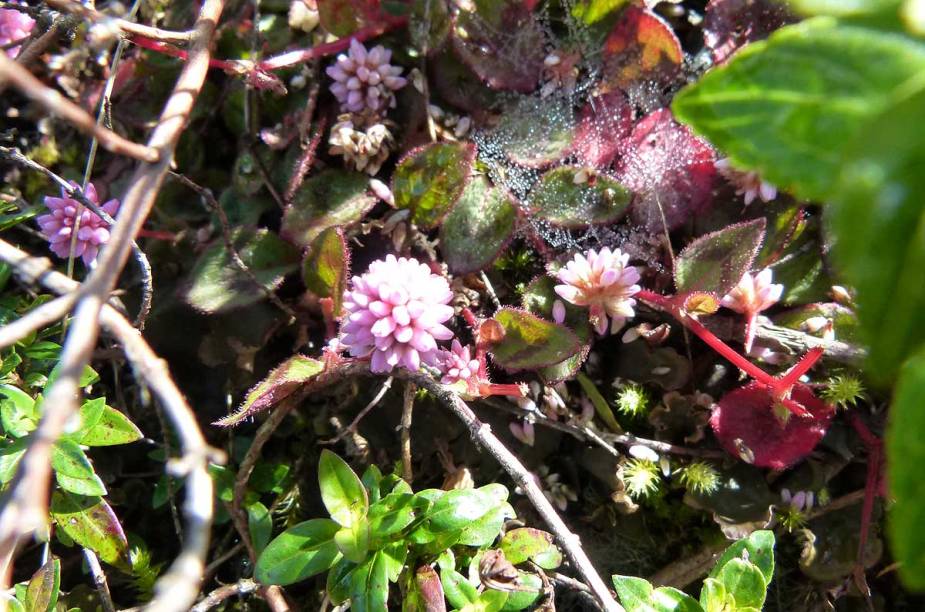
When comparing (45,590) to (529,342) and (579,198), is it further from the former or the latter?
(579,198)

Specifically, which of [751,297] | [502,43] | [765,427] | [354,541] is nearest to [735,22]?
[502,43]

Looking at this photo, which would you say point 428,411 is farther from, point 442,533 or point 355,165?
point 355,165

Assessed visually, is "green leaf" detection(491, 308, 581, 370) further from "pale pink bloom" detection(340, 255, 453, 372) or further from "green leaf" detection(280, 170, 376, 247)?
"green leaf" detection(280, 170, 376, 247)

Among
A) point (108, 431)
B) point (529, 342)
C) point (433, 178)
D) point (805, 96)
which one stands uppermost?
point (805, 96)

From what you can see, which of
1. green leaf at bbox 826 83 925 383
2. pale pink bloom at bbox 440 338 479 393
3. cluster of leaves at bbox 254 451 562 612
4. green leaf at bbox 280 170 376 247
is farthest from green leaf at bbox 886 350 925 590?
green leaf at bbox 280 170 376 247

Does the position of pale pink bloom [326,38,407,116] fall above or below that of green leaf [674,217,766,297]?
above

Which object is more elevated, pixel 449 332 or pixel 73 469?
pixel 449 332
